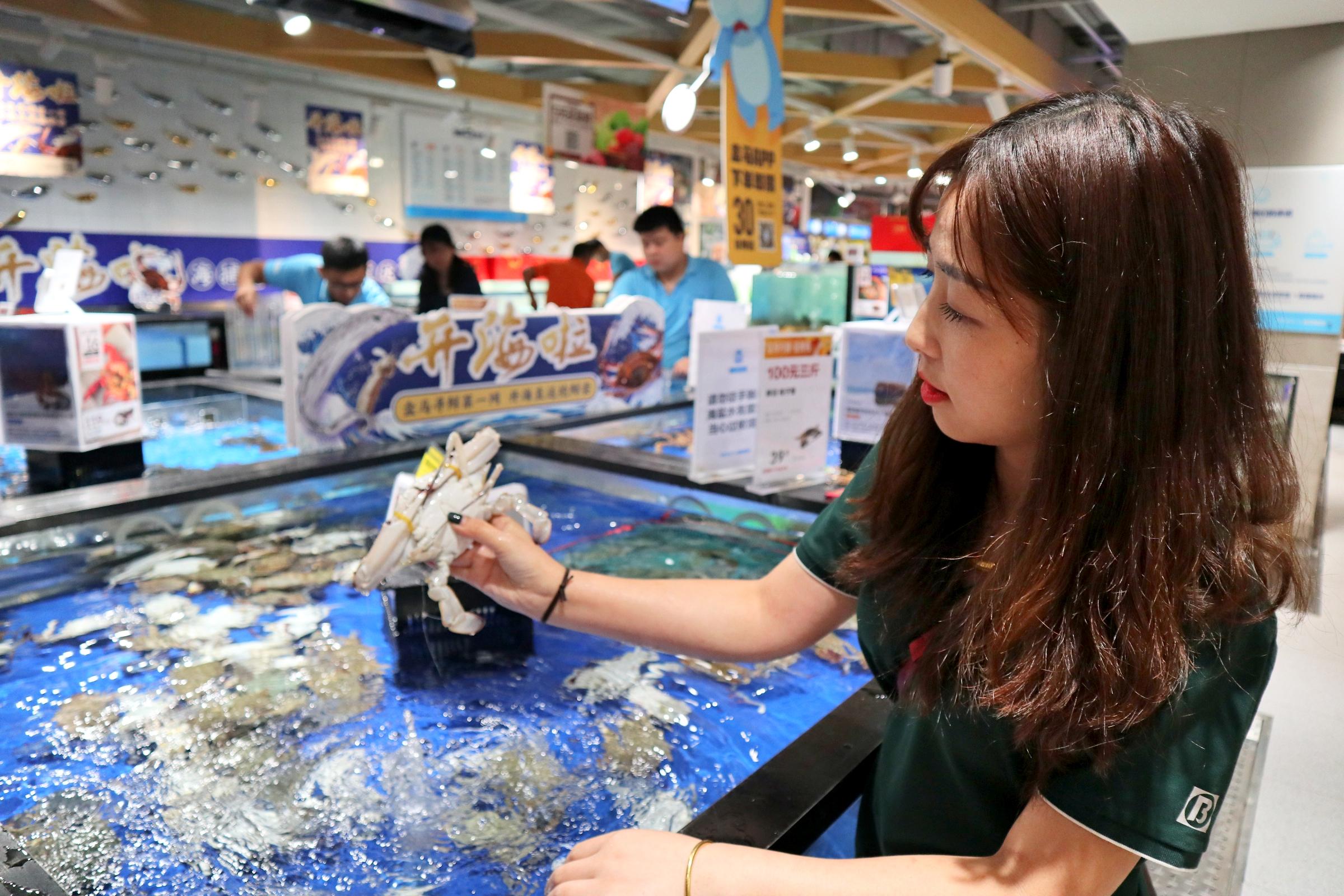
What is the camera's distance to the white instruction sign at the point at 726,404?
288 cm

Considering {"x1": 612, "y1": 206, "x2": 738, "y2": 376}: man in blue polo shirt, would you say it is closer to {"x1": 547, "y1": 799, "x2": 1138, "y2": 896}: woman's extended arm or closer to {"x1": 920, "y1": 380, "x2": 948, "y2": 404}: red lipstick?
{"x1": 920, "y1": 380, "x2": 948, "y2": 404}: red lipstick

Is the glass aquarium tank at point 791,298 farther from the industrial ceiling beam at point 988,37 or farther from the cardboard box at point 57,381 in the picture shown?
the cardboard box at point 57,381

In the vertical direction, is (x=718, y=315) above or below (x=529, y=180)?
below

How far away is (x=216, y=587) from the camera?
2.43m

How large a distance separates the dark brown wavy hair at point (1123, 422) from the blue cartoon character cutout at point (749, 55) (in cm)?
310

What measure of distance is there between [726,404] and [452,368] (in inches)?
63.0

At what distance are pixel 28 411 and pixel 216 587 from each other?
67.5 inches

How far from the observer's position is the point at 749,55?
13.1ft

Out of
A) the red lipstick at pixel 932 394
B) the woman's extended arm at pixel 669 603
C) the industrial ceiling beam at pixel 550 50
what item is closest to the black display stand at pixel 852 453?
the woman's extended arm at pixel 669 603

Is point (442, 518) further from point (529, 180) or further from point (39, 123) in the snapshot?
point (529, 180)

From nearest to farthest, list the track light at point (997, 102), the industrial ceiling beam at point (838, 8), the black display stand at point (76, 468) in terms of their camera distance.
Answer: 1. the black display stand at point (76, 468)
2. the industrial ceiling beam at point (838, 8)
3. the track light at point (997, 102)

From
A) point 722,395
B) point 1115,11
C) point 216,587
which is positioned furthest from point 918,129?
point 216,587

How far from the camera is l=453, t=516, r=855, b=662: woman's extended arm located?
1.27m

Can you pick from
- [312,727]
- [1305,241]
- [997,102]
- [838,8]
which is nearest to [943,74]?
[838,8]
